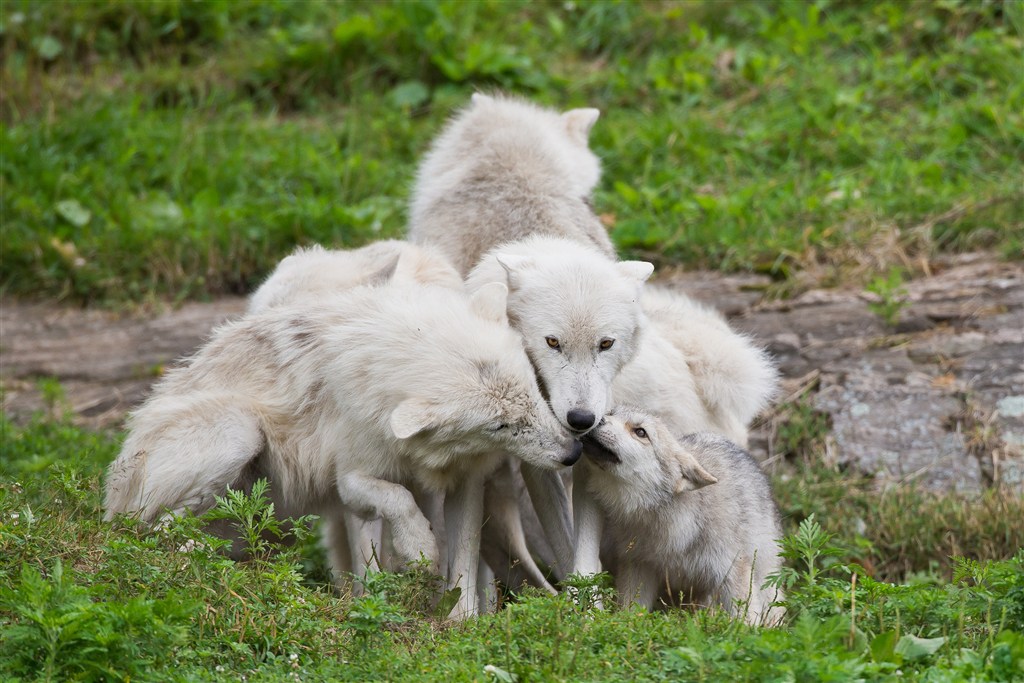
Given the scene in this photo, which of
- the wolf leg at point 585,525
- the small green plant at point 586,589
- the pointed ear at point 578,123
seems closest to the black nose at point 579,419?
the wolf leg at point 585,525

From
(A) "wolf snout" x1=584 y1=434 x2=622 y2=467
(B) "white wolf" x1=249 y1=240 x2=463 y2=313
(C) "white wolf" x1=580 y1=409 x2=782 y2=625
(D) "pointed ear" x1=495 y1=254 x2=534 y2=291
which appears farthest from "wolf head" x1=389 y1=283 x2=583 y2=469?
(B) "white wolf" x1=249 y1=240 x2=463 y2=313

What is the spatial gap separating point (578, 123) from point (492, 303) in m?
2.90

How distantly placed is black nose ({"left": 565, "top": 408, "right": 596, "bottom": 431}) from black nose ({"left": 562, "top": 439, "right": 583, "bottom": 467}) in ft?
0.24

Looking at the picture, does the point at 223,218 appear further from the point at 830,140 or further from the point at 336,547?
the point at 830,140

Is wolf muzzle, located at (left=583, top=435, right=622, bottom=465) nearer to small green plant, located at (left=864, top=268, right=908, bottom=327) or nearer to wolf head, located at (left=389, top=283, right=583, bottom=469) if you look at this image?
wolf head, located at (left=389, top=283, right=583, bottom=469)

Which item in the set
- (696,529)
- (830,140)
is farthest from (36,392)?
(830,140)

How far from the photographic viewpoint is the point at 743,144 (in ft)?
37.4

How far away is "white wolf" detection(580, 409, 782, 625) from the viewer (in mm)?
5898

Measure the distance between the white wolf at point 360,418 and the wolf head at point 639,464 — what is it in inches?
10.3

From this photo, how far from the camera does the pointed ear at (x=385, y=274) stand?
686 cm

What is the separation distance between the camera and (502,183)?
306 inches

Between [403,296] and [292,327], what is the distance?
2.29 feet

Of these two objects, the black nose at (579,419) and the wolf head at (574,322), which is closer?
the black nose at (579,419)

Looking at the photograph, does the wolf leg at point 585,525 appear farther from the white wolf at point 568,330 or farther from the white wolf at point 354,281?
the white wolf at point 354,281
